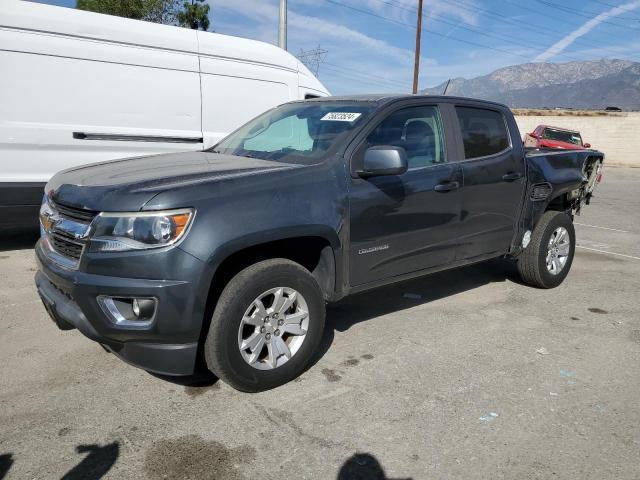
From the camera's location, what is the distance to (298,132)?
12.7 ft

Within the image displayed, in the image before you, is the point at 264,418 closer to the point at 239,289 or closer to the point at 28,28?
the point at 239,289

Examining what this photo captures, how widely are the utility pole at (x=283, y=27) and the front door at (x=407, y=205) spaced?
9158 mm

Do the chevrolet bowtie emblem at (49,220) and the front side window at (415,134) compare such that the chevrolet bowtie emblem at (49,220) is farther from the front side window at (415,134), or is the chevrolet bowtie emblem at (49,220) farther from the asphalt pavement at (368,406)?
Answer: the front side window at (415,134)

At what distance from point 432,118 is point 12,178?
442 centimetres

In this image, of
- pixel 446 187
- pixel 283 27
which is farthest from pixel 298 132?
pixel 283 27

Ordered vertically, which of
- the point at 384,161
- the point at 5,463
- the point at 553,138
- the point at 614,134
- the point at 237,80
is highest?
the point at 237,80

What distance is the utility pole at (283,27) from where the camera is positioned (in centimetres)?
1226

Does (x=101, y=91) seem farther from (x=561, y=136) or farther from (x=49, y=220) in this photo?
(x=561, y=136)

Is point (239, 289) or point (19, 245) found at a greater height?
point (239, 289)

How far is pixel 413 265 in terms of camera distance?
3791 millimetres

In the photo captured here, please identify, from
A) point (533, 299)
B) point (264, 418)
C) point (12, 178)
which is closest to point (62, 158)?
point (12, 178)

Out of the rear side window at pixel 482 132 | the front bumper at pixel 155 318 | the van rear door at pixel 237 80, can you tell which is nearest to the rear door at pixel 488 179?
the rear side window at pixel 482 132

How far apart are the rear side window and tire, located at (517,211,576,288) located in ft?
3.12

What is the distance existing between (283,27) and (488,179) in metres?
9.61
